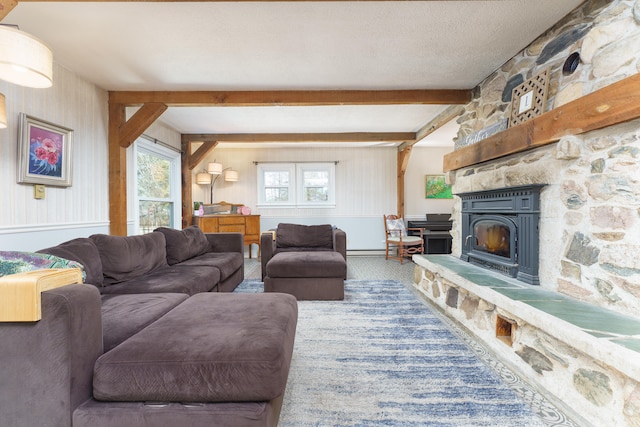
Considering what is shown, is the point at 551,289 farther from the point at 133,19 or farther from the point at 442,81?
the point at 133,19

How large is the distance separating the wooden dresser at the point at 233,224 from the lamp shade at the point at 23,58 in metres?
4.14

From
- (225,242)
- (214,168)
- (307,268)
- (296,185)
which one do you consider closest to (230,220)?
(214,168)

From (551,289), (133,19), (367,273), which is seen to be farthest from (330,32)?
(367,273)

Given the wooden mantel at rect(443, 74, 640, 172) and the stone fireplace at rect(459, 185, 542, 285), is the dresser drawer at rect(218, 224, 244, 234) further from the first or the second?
the wooden mantel at rect(443, 74, 640, 172)

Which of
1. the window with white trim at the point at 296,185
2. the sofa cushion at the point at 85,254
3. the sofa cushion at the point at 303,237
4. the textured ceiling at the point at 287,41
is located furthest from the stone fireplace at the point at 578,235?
the window with white trim at the point at 296,185

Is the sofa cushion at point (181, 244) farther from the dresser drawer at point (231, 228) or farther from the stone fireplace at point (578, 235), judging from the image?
the stone fireplace at point (578, 235)

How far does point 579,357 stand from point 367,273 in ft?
10.2

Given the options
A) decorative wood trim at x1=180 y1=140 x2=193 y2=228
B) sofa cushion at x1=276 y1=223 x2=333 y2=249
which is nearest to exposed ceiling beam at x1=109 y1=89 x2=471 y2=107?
sofa cushion at x1=276 y1=223 x2=333 y2=249

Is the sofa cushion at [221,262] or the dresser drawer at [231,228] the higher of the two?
the dresser drawer at [231,228]

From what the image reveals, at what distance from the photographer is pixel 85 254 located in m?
2.11

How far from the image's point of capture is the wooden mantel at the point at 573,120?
1530 mm

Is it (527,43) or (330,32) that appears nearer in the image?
(330,32)

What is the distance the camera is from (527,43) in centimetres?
248

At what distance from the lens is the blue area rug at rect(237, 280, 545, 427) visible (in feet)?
4.74
